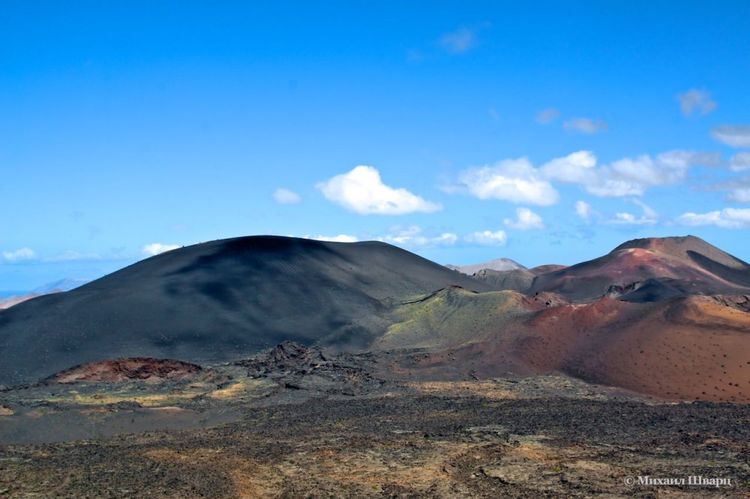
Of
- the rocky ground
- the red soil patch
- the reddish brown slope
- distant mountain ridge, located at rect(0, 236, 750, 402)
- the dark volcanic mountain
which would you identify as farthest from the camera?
the dark volcanic mountain

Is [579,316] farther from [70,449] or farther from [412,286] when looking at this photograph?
[70,449]

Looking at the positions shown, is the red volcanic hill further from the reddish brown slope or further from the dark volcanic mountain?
the reddish brown slope

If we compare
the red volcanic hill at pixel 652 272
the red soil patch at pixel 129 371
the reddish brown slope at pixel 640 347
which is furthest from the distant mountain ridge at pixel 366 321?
the red volcanic hill at pixel 652 272

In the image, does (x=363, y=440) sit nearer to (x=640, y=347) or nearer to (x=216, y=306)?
(x=640, y=347)

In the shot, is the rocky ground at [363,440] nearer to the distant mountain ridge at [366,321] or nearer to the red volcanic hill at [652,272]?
the distant mountain ridge at [366,321]

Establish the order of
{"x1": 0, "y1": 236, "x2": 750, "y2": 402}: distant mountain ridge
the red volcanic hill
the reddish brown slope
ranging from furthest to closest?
the red volcanic hill → {"x1": 0, "y1": 236, "x2": 750, "y2": 402}: distant mountain ridge → the reddish brown slope

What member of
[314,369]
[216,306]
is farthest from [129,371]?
[216,306]

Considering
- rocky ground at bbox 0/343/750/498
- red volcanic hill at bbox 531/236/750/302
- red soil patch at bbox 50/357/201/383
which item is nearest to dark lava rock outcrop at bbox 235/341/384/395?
rocky ground at bbox 0/343/750/498

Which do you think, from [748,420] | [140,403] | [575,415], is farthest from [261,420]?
[748,420]
